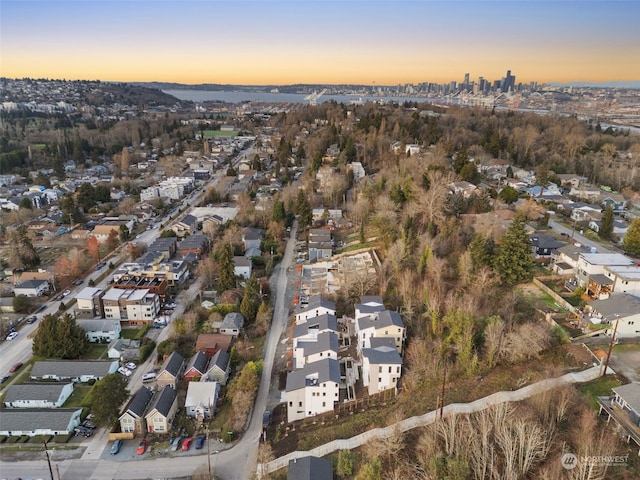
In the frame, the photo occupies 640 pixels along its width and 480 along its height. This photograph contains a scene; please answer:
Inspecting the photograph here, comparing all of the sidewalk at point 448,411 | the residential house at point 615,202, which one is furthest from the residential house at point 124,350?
→ the residential house at point 615,202

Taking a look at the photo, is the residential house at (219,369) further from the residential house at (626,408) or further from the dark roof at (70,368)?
the residential house at (626,408)

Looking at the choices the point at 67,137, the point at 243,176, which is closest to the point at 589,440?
the point at 243,176

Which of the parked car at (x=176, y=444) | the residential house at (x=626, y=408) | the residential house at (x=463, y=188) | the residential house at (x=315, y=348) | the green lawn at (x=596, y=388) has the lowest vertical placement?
the parked car at (x=176, y=444)

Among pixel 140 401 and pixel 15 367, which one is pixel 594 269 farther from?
pixel 15 367

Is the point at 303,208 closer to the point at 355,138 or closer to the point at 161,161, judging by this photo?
the point at 355,138

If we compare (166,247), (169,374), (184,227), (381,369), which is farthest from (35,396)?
(184,227)

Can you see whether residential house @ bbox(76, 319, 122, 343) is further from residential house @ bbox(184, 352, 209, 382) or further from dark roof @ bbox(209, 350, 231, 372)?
dark roof @ bbox(209, 350, 231, 372)

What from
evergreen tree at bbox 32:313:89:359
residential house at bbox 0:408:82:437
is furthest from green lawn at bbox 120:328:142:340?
residential house at bbox 0:408:82:437
